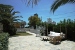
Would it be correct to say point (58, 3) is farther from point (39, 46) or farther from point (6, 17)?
point (6, 17)

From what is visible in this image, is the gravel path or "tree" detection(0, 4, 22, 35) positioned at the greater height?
"tree" detection(0, 4, 22, 35)

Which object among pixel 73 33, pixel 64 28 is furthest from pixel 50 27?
pixel 73 33

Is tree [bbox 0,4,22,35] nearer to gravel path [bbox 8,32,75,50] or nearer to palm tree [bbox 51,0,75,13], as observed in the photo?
gravel path [bbox 8,32,75,50]

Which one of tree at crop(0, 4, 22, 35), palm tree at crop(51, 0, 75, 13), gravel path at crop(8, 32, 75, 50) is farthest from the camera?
tree at crop(0, 4, 22, 35)

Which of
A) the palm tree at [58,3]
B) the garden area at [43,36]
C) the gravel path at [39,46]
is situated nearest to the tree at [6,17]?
the garden area at [43,36]

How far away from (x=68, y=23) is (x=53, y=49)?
829 cm

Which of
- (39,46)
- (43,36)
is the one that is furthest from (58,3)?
(43,36)

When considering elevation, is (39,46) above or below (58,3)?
below

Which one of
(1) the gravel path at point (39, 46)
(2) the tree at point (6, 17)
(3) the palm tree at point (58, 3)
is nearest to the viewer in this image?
(3) the palm tree at point (58, 3)

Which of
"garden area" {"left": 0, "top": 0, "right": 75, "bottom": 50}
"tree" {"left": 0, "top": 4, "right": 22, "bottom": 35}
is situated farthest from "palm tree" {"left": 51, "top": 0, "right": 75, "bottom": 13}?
"tree" {"left": 0, "top": 4, "right": 22, "bottom": 35}

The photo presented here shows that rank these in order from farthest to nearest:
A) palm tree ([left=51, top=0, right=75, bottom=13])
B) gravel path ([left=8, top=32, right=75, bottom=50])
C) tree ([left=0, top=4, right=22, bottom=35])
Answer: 1. tree ([left=0, top=4, right=22, bottom=35])
2. gravel path ([left=8, top=32, right=75, bottom=50])
3. palm tree ([left=51, top=0, right=75, bottom=13])

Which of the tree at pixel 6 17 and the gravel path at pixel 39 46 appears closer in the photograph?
the gravel path at pixel 39 46

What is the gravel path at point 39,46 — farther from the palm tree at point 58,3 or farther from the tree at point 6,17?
the tree at point 6,17

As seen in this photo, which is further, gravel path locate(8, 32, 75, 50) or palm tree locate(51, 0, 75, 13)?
gravel path locate(8, 32, 75, 50)
